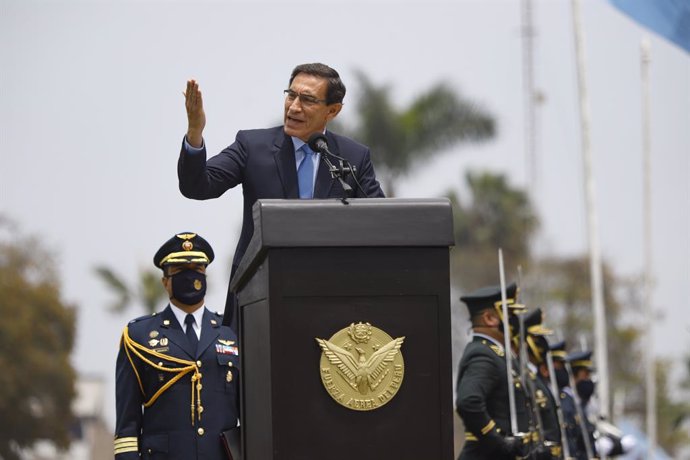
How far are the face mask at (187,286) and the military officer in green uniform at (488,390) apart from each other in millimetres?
2052

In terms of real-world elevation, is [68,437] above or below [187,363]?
below

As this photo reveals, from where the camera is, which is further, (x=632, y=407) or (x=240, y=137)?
(x=632, y=407)

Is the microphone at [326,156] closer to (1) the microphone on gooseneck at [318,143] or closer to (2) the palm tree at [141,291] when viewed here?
(1) the microphone on gooseneck at [318,143]

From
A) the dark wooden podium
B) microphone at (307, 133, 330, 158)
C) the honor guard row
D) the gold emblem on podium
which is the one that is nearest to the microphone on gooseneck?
microphone at (307, 133, 330, 158)

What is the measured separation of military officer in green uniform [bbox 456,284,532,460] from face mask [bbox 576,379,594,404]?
5.79 m

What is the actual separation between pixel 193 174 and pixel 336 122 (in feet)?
84.5

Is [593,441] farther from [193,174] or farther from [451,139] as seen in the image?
[451,139]

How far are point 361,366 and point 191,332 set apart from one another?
2.76 meters

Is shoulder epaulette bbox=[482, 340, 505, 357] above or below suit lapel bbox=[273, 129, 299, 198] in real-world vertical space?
below

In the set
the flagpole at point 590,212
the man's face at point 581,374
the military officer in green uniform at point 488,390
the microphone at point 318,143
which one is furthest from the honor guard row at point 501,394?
the flagpole at point 590,212

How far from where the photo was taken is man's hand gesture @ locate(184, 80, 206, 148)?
5.43 m

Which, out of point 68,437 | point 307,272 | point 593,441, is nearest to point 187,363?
point 307,272

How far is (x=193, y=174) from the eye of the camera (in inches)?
224

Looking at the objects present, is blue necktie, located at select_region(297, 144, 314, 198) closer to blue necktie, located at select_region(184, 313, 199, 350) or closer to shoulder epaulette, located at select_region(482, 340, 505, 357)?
blue necktie, located at select_region(184, 313, 199, 350)
